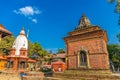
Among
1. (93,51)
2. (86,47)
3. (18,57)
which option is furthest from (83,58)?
(18,57)

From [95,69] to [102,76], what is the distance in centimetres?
167

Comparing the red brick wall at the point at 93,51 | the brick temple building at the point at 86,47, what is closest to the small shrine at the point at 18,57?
the brick temple building at the point at 86,47

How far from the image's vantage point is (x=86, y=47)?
13805 millimetres

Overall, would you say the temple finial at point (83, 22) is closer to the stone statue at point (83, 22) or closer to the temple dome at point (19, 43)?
the stone statue at point (83, 22)

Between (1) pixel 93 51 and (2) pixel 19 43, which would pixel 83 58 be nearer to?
(1) pixel 93 51

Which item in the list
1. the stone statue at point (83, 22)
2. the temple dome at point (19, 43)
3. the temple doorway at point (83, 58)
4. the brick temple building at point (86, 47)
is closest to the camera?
the brick temple building at point (86, 47)

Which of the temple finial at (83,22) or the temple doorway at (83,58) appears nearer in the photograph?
the temple doorway at (83,58)

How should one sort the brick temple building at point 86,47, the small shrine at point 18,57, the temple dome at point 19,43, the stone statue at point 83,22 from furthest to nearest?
the temple dome at point 19,43 < the small shrine at point 18,57 < the stone statue at point 83,22 < the brick temple building at point 86,47

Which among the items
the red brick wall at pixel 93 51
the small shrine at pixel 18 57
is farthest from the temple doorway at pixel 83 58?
the small shrine at pixel 18 57

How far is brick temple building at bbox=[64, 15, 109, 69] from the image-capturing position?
497 inches

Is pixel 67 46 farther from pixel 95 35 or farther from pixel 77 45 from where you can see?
pixel 95 35

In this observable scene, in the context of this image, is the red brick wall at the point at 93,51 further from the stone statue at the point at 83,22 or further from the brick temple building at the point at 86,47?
the stone statue at the point at 83,22

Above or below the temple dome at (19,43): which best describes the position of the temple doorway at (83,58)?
below

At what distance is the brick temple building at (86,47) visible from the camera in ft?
41.4
